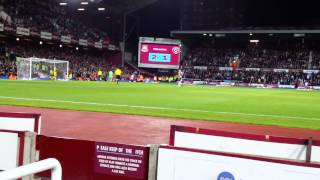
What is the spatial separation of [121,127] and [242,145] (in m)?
6.94

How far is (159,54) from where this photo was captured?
6738 cm

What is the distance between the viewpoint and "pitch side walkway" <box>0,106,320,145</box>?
1077 cm

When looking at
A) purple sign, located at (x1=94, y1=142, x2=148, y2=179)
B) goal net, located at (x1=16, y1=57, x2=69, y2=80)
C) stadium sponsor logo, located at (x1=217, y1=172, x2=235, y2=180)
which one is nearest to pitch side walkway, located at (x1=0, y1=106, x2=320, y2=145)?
purple sign, located at (x1=94, y1=142, x2=148, y2=179)

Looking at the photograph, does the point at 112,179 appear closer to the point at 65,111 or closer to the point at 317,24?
the point at 65,111

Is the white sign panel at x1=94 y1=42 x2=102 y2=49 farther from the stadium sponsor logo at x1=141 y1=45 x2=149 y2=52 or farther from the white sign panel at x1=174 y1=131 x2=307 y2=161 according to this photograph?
the white sign panel at x1=174 y1=131 x2=307 y2=161

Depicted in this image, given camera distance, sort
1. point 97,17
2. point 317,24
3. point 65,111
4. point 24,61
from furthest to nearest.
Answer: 1. point 97,17
2. point 317,24
3. point 24,61
4. point 65,111

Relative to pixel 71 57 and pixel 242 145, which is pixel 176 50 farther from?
pixel 242 145

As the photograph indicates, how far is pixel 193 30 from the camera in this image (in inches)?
2726

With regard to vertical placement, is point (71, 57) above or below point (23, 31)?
below

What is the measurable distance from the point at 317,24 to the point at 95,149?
219 ft

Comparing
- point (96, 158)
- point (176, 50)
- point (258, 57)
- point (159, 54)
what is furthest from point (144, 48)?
point (96, 158)

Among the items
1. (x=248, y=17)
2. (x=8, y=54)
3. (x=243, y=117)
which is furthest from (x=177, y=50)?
(x=243, y=117)

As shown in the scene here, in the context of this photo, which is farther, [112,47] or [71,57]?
[112,47]

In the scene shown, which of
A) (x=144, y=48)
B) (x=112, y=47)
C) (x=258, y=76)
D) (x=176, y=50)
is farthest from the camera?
(x=112, y=47)
